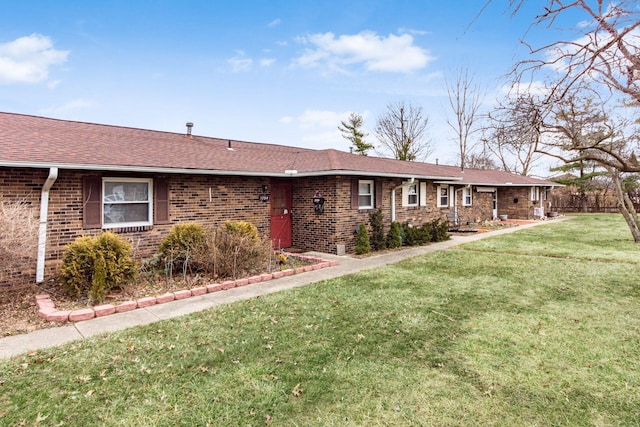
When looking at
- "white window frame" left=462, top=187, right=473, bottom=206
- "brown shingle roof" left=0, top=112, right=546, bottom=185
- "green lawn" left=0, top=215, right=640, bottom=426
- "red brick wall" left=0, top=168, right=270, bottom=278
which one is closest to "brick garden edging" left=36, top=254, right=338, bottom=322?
"green lawn" left=0, top=215, right=640, bottom=426

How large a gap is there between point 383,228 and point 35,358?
10065 millimetres

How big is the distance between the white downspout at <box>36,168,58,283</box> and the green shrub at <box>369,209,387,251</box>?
341 inches

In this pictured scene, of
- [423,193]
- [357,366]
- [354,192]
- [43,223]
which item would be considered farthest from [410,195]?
[43,223]

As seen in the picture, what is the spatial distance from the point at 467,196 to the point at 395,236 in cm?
1142

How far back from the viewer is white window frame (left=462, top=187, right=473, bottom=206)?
20875 millimetres

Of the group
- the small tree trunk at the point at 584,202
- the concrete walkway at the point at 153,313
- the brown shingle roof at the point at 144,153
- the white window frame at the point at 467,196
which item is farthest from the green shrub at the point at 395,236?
the small tree trunk at the point at 584,202

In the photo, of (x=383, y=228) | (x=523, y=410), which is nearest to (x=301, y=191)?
(x=383, y=228)

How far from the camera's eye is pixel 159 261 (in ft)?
26.5

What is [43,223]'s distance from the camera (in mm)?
6629

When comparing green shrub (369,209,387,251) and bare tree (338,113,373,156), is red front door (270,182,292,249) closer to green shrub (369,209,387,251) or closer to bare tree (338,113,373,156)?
green shrub (369,209,387,251)

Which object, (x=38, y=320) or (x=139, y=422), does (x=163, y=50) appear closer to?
(x=38, y=320)

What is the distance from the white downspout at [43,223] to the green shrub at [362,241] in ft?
25.5

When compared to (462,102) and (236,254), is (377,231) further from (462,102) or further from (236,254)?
(462,102)

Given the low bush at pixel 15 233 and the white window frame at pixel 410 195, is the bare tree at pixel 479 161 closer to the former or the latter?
the white window frame at pixel 410 195
